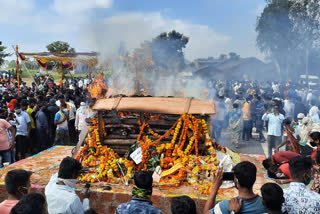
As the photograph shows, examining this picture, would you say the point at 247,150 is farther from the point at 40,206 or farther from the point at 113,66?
the point at 40,206

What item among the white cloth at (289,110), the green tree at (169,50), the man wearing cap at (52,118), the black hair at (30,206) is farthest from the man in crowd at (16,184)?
the green tree at (169,50)

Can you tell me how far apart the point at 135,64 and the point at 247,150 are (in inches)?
221

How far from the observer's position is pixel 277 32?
36094mm

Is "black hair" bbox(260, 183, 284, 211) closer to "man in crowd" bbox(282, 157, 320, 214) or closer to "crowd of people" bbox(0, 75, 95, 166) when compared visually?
"man in crowd" bbox(282, 157, 320, 214)

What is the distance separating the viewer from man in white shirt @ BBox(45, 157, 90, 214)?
311 centimetres

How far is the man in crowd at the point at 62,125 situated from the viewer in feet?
30.7

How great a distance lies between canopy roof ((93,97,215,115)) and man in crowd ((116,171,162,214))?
334 centimetres

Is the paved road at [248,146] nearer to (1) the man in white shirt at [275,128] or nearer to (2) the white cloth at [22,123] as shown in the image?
(1) the man in white shirt at [275,128]

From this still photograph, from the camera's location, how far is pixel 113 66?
37.0ft

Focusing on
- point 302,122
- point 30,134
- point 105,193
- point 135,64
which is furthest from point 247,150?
point 30,134

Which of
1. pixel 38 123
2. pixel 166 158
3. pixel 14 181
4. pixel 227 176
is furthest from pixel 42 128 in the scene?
pixel 227 176

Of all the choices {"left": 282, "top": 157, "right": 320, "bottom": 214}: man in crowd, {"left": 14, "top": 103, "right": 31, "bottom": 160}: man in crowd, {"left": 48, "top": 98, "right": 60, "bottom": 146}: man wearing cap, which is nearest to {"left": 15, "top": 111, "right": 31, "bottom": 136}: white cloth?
{"left": 14, "top": 103, "right": 31, "bottom": 160}: man in crowd

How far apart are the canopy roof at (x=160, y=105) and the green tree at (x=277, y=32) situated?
32.2 meters

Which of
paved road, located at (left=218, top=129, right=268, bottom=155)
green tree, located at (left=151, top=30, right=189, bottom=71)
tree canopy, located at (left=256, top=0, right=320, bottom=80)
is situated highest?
tree canopy, located at (left=256, top=0, right=320, bottom=80)
